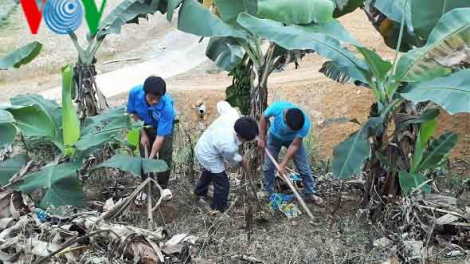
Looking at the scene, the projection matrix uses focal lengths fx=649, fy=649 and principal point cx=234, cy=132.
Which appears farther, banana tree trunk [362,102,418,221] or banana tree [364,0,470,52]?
banana tree trunk [362,102,418,221]

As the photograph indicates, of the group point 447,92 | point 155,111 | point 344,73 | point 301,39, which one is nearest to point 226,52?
point 155,111

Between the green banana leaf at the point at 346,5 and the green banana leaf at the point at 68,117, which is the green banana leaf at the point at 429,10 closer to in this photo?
the green banana leaf at the point at 346,5

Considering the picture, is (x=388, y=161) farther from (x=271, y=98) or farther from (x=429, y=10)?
(x=271, y=98)

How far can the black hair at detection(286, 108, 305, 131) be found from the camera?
5699 mm

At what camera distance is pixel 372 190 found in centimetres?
559

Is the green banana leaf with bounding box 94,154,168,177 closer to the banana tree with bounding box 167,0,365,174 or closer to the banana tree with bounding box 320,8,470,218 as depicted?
the banana tree with bounding box 167,0,365,174

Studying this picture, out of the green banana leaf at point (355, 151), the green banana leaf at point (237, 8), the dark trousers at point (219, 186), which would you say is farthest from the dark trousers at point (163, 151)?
the green banana leaf at point (355, 151)

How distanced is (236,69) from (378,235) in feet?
9.18

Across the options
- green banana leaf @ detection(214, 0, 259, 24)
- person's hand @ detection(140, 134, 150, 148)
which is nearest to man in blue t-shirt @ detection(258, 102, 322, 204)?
green banana leaf @ detection(214, 0, 259, 24)

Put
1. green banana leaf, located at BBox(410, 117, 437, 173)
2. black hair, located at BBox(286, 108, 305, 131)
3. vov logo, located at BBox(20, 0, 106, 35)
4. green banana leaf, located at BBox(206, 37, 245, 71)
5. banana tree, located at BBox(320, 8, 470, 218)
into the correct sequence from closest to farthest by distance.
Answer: banana tree, located at BBox(320, 8, 470, 218) < green banana leaf, located at BBox(410, 117, 437, 173) < black hair, located at BBox(286, 108, 305, 131) < green banana leaf, located at BBox(206, 37, 245, 71) < vov logo, located at BBox(20, 0, 106, 35)

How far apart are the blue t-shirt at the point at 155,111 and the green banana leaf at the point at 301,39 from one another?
3.95 feet

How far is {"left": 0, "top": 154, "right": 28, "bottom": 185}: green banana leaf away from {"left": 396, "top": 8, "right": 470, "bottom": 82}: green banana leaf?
3.22 meters

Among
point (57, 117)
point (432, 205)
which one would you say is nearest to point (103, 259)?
point (57, 117)

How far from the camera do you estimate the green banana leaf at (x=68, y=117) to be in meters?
5.26
